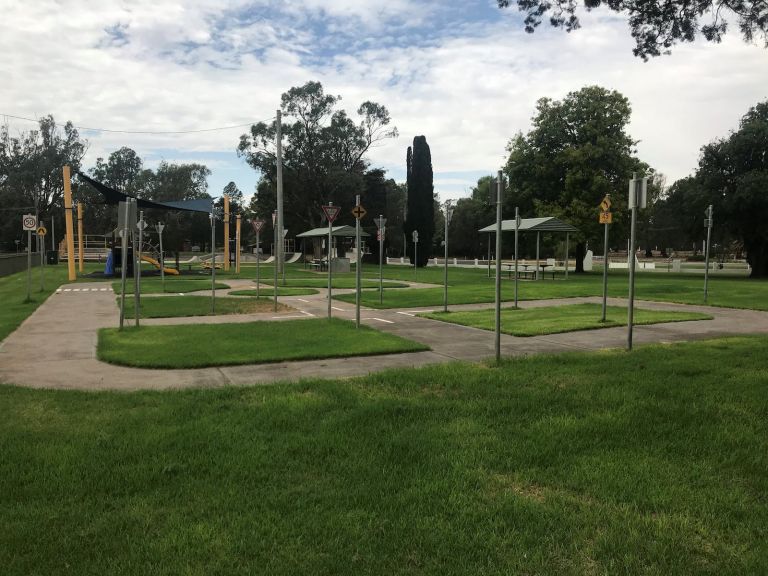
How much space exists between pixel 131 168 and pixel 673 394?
107633mm

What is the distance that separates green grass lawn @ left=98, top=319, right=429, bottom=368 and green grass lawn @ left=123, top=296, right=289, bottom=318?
9.33ft

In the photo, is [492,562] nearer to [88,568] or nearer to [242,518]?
[242,518]

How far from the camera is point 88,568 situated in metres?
3.03

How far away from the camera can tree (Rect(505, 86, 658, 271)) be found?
130ft

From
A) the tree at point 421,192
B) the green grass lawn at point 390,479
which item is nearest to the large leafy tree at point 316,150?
the tree at point 421,192

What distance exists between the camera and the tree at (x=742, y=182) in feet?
115

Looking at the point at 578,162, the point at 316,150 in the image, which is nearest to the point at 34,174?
the point at 316,150

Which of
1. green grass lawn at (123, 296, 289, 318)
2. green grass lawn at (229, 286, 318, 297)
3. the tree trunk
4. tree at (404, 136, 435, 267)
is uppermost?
tree at (404, 136, 435, 267)

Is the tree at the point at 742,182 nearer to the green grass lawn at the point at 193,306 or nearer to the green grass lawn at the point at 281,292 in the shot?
the green grass lawn at the point at 281,292

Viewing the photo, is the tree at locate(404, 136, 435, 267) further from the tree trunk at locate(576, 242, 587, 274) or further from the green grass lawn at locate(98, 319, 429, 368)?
the green grass lawn at locate(98, 319, 429, 368)

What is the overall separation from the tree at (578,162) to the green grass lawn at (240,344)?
1217 inches

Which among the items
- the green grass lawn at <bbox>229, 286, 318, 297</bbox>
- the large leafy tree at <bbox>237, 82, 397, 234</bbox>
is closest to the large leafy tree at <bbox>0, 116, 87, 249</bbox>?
the large leafy tree at <bbox>237, 82, 397, 234</bbox>

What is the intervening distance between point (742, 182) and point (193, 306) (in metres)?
32.2

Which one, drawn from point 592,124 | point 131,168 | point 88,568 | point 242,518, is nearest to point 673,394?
point 242,518
